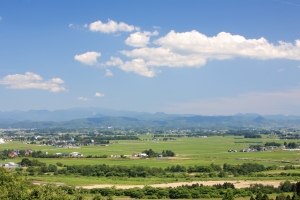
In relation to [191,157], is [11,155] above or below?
above

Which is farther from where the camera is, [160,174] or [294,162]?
[294,162]

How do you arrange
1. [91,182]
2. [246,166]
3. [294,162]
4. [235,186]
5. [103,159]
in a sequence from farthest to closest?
[103,159] → [294,162] → [246,166] → [91,182] → [235,186]

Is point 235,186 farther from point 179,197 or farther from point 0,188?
point 0,188

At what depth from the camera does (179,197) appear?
1129 inches

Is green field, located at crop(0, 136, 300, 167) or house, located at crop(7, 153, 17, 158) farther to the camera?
house, located at crop(7, 153, 17, 158)

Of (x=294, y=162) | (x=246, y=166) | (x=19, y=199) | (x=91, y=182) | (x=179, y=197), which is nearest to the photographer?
(x=19, y=199)

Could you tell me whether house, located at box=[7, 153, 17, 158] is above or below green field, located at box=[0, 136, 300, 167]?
above

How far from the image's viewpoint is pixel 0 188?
70.4 feet

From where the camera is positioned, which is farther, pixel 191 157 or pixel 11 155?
pixel 11 155

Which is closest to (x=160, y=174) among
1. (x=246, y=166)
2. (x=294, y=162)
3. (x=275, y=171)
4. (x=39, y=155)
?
(x=246, y=166)

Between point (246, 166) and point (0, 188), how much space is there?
29635 millimetres

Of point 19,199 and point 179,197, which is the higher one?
point 19,199

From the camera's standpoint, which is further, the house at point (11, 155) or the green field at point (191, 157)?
the house at point (11, 155)

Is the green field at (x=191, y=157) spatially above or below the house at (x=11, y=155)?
below
